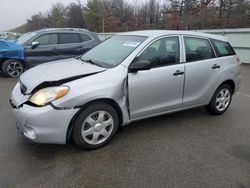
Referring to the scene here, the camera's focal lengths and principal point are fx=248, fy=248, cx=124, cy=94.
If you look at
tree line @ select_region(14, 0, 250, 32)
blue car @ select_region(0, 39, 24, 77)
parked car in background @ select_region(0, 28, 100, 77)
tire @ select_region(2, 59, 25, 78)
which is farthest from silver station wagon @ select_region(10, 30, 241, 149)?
tree line @ select_region(14, 0, 250, 32)

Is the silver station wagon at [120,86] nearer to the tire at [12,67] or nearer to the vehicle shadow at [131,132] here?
the vehicle shadow at [131,132]

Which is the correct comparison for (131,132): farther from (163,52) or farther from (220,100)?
(220,100)

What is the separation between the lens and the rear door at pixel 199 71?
418 cm

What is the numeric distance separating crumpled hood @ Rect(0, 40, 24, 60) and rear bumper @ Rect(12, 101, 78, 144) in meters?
5.49

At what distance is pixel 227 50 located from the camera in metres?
4.82

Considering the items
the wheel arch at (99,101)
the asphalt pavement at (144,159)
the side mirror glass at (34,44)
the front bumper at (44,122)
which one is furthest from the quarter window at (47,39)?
the wheel arch at (99,101)

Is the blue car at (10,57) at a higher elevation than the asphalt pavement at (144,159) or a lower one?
higher

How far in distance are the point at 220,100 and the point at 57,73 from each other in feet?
10.3

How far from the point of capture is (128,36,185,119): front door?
3.62 m

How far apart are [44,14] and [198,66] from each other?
79.1 metres

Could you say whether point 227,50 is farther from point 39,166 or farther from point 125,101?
point 39,166

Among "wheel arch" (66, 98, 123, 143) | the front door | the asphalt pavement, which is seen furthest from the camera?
the front door

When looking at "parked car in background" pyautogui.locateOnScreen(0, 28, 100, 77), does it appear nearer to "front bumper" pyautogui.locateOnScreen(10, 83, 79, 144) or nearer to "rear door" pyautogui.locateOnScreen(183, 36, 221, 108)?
"rear door" pyautogui.locateOnScreen(183, 36, 221, 108)

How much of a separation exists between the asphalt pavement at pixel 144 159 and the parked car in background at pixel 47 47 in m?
4.18
